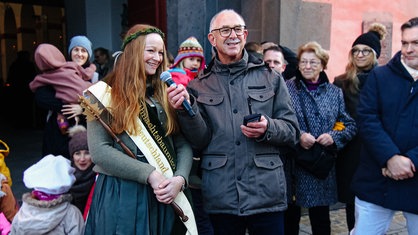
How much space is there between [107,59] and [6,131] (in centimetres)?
524

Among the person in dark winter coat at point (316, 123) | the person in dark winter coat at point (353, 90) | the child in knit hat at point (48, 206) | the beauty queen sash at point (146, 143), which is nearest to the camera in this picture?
the beauty queen sash at point (146, 143)

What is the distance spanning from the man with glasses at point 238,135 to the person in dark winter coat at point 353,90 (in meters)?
1.28

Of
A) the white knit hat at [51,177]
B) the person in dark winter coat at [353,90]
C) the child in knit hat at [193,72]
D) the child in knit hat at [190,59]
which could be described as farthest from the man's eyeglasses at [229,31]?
the person in dark winter coat at [353,90]

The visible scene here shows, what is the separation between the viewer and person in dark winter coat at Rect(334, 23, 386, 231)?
3.84 metres

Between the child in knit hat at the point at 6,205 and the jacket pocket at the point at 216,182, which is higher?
the jacket pocket at the point at 216,182

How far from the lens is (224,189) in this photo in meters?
2.66

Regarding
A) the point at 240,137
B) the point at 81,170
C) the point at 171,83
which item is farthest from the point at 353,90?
the point at 81,170

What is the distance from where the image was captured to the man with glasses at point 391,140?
2.82m

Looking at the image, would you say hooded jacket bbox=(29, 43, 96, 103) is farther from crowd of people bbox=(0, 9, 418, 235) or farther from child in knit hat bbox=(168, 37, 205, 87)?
child in knit hat bbox=(168, 37, 205, 87)

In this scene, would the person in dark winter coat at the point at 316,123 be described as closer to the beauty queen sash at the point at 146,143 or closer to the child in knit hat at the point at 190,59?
the child in knit hat at the point at 190,59

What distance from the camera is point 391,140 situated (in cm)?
286

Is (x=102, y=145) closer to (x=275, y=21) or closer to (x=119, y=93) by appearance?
(x=119, y=93)

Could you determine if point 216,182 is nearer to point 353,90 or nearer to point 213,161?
point 213,161

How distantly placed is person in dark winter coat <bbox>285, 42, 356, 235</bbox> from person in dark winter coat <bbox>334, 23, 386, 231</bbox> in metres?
0.18
